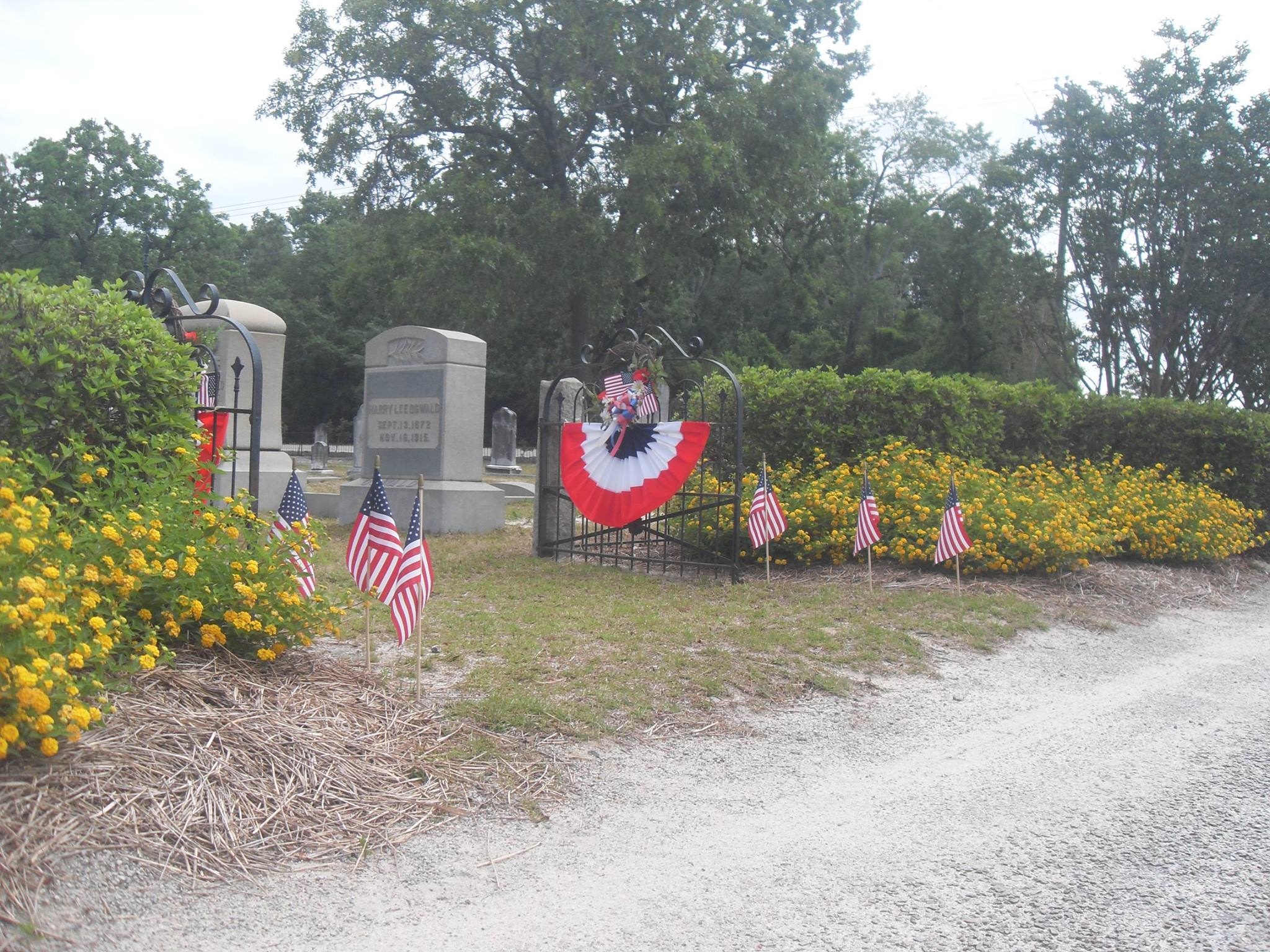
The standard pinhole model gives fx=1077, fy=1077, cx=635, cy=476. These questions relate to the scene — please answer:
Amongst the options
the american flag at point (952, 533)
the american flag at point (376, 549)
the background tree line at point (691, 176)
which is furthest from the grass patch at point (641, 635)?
the background tree line at point (691, 176)

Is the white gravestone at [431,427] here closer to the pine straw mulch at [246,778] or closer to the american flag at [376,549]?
the american flag at [376,549]

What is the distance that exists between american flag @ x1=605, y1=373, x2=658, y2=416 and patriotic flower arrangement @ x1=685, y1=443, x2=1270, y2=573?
139 centimetres

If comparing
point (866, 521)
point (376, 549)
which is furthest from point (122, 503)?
point (866, 521)

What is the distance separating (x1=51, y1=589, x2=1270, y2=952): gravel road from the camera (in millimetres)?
3322

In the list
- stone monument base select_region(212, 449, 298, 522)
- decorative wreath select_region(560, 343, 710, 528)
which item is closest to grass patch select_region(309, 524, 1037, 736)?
decorative wreath select_region(560, 343, 710, 528)

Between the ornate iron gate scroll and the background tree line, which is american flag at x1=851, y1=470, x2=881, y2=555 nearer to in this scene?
the ornate iron gate scroll

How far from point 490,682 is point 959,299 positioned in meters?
34.6

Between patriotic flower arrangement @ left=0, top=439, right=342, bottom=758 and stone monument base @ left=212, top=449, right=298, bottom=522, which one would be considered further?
stone monument base @ left=212, top=449, right=298, bottom=522

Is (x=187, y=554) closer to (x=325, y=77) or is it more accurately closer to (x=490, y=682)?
(x=490, y=682)

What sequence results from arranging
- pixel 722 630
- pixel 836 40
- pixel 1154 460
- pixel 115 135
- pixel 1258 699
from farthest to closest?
pixel 115 135 → pixel 836 40 → pixel 1154 460 → pixel 722 630 → pixel 1258 699

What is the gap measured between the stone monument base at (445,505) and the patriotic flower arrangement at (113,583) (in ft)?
23.6

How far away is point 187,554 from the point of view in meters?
4.69

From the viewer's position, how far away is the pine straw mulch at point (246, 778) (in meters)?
3.42

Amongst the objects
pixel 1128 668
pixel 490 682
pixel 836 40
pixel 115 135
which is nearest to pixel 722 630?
pixel 490 682
